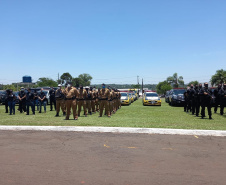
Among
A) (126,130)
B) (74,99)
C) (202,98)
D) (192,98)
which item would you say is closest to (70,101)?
(74,99)

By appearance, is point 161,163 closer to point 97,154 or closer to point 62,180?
→ point 97,154

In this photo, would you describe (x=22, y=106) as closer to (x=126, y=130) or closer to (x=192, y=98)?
(x=126, y=130)

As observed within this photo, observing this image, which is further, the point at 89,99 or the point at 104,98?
the point at 89,99

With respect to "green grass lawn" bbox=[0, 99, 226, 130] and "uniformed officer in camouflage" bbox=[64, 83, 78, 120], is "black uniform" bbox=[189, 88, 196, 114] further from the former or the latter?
"uniformed officer in camouflage" bbox=[64, 83, 78, 120]

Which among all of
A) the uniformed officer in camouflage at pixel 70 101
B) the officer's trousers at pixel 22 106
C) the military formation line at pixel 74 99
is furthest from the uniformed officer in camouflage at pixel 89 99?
the officer's trousers at pixel 22 106

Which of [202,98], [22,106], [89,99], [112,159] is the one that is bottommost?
[112,159]

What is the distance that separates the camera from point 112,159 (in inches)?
200

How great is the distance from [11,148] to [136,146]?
3.22 metres


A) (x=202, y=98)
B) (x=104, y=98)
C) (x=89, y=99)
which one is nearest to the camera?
(x=202, y=98)

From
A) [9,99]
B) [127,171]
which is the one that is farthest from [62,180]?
[9,99]

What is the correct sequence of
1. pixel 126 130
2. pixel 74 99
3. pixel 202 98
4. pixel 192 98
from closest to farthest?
pixel 126 130 → pixel 74 99 → pixel 202 98 → pixel 192 98

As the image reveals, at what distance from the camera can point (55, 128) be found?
863cm

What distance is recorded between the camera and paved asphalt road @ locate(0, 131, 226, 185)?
3.96 metres

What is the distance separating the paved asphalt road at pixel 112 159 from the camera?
3965mm
